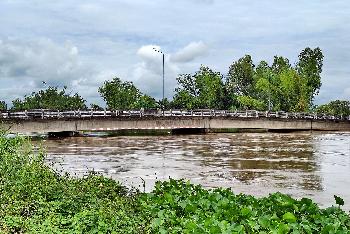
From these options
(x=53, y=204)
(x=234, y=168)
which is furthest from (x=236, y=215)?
(x=234, y=168)

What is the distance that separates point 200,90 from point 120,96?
20.5m

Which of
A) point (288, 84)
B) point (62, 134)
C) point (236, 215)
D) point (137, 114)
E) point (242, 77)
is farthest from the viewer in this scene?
point (242, 77)

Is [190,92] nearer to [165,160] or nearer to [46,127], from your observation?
[46,127]

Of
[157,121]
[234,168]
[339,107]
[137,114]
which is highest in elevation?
[339,107]

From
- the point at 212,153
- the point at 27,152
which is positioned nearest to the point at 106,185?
the point at 27,152

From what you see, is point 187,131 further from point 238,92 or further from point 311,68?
point 238,92

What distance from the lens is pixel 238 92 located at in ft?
473

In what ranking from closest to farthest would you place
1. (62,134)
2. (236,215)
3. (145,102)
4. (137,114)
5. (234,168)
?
1. (236,215)
2. (234,168)
3. (62,134)
4. (137,114)
5. (145,102)

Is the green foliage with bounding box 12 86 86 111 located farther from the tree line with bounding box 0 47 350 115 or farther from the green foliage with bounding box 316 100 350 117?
the green foliage with bounding box 316 100 350 117

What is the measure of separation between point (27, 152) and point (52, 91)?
411ft

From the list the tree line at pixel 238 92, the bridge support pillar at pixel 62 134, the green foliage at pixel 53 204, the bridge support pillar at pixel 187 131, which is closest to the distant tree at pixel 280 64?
the tree line at pixel 238 92

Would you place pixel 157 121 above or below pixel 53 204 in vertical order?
above

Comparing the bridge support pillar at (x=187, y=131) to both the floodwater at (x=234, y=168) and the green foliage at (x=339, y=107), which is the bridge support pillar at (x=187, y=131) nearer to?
the floodwater at (x=234, y=168)

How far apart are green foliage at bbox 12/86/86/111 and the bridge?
6368cm
